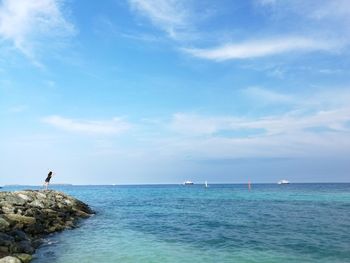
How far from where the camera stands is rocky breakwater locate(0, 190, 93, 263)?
66.3 feet

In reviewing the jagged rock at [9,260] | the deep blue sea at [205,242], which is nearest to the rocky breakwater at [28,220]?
the jagged rock at [9,260]

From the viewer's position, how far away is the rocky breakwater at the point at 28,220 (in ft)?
66.3

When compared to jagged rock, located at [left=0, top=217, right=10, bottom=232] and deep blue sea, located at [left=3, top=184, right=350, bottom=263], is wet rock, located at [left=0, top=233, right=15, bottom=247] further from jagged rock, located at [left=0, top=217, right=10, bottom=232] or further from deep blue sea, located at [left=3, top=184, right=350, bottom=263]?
jagged rock, located at [left=0, top=217, right=10, bottom=232]

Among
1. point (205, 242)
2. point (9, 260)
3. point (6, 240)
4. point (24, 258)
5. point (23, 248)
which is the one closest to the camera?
point (9, 260)

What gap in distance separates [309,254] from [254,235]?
7038 millimetres

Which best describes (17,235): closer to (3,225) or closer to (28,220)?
(3,225)

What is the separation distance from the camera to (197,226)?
111 ft

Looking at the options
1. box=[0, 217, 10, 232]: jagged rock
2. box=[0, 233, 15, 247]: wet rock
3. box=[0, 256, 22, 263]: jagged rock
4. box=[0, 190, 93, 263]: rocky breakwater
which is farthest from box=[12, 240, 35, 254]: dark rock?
box=[0, 256, 22, 263]: jagged rock

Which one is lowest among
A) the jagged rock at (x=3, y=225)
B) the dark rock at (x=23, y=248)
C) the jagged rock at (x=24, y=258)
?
the jagged rock at (x=24, y=258)

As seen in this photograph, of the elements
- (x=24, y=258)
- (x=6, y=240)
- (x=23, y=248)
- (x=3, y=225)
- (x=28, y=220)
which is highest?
(x=28, y=220)

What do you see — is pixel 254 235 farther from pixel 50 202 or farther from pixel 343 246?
pixel 50 202

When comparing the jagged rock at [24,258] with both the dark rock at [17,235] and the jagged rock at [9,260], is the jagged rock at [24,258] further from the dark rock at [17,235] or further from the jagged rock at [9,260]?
the dark rock at [17,235]

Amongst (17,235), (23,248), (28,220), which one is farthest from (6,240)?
(28,220)

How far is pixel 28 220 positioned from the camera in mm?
27734
